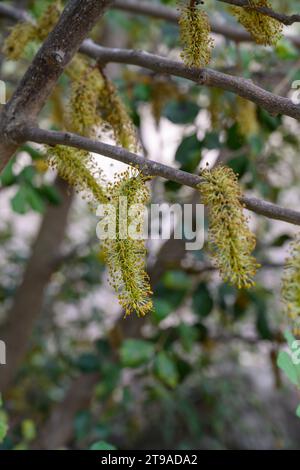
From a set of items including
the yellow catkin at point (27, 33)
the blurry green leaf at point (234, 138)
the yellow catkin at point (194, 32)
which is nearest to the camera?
the yellow catkin at point (194, 32)

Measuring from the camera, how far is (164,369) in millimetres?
1181

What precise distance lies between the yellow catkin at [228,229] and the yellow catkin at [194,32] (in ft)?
0.43

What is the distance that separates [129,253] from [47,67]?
0.80 feet

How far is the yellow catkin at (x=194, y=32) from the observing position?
594mm

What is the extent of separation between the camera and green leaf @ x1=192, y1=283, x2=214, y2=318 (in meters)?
1.38

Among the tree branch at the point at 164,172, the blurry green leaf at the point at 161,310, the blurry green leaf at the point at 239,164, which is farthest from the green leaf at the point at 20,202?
the tree branch at the point at 164,172

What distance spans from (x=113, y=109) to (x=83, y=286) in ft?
4.80

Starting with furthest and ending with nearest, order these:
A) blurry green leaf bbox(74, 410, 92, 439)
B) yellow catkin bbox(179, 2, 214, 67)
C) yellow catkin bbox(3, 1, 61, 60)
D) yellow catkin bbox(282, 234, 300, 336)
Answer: blurry green leaf bbox(74, 410, 92, 439)
yellow catkin bbox(3, 1, 61, 60)
yellow catkin bbox(179, 2, 214, 67)
yellow catkin bbox(282, 234, 300, 336)

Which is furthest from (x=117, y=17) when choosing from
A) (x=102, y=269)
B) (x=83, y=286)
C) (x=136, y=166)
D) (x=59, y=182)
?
(x=136, y=166)

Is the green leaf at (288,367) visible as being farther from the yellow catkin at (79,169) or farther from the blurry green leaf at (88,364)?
the blurry green leaf at (88,364)

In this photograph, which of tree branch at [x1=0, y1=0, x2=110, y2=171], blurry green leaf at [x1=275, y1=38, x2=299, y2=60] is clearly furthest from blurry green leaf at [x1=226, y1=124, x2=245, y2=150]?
tree branch at [x1=0, y1=0, x2=110, y2=171]

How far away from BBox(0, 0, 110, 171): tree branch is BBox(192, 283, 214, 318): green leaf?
2.65ft

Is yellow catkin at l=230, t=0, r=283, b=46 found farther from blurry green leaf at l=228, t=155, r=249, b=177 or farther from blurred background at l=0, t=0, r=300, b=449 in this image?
blurry green leaf at l=228, t=155, r=249, b=177
